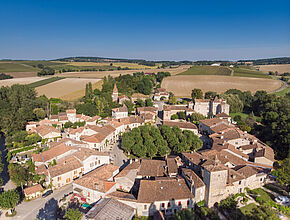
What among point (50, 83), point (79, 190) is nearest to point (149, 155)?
point (79, 190)

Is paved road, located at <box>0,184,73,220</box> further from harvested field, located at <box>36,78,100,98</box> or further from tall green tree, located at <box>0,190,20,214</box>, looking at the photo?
harvested field, located at <box>36,78,100,98</box>

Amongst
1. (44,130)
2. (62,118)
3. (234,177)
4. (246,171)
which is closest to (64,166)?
(44,130)

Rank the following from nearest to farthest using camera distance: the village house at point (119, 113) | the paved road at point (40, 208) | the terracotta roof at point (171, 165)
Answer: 1. the paved road at point (40, 208)
2. the terracotta roof at point (171, 165)
3. the village house at point (119, 113)

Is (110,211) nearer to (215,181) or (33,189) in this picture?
(215,181)

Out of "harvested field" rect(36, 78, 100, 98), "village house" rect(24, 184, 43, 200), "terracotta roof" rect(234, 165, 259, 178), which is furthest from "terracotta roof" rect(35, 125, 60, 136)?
"terracotta roof" rect(234, 165, 259, 178)

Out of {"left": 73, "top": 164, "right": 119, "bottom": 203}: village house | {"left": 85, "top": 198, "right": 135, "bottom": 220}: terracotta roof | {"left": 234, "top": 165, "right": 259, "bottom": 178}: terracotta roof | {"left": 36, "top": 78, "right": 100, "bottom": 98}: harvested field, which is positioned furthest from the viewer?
{"left": 36, "top": 78, "right": 100, "bottom": 98}: harvested field

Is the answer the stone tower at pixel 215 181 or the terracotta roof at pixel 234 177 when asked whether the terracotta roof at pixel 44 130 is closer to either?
the stone tower at pixel 215 181

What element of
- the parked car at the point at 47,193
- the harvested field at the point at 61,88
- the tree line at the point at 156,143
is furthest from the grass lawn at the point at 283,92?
the parked car at the point at 47,193
